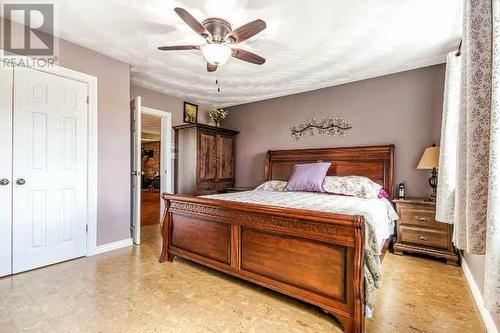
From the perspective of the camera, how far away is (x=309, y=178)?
11.8 ft

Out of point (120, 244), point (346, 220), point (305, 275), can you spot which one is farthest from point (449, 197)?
point (120, 244)

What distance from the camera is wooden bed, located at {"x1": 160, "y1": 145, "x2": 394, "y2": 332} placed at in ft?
5.65

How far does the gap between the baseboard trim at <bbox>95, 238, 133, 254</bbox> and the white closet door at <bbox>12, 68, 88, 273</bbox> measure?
0.54ft

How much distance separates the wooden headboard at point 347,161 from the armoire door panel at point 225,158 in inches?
36.1

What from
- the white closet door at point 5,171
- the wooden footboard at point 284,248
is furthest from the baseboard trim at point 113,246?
the wooden footboard at point 284,248

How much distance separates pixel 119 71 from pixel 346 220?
10.8ft

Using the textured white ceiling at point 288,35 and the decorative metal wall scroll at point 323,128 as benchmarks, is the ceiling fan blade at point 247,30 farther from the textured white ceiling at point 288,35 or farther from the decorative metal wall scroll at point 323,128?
the decorative metal wall scroll at point 323,128

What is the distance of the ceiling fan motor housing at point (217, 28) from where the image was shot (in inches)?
83.7

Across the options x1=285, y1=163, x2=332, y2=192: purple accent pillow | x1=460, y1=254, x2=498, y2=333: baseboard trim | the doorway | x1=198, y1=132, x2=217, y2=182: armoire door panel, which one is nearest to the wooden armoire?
x1=198, y1=132, x2=217, y2=182: armoire door panel

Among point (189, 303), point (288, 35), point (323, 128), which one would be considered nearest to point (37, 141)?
point (189, 303)

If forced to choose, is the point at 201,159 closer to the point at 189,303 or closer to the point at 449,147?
the point at 189,303

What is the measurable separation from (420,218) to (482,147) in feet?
7.97

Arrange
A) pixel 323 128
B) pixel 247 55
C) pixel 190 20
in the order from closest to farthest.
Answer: pixel 190 20 < pixel 247 55 < pixel 323 128

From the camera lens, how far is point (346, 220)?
5.60 feet
